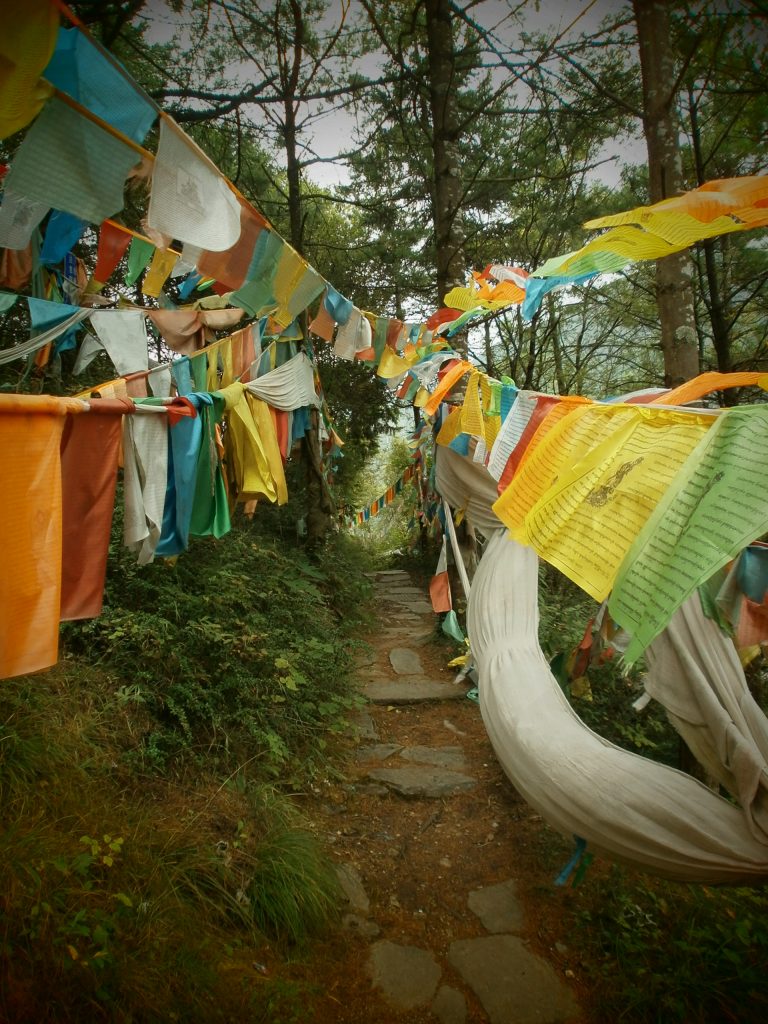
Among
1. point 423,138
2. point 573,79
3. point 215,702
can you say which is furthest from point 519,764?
point 423,138

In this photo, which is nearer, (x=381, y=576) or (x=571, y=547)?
(x=571, y=547)

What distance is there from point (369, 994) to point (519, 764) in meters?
1.34

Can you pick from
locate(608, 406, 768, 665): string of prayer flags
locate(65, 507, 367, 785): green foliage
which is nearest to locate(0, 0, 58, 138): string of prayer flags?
locate(608, 406, 768, 665): string of prayer flags

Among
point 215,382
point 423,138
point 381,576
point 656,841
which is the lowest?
point 381,576

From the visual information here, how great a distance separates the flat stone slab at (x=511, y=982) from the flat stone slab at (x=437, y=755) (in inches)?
54.9

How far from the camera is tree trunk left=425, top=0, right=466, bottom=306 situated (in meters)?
4.88

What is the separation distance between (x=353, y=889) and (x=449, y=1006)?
2.39ft

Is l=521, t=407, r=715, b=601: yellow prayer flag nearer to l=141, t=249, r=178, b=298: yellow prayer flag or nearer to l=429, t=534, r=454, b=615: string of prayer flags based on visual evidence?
l=429, t=534, r=454, b=615: string of prayer flags

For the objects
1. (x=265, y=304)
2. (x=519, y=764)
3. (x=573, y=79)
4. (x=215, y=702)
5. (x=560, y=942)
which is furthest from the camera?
(x=573, y=79)

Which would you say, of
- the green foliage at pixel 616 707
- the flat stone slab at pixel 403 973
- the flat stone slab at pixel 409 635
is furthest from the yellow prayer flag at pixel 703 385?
the flat stone slab at pixel 409 635

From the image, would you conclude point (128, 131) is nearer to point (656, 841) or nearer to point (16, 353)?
point (656, 841)

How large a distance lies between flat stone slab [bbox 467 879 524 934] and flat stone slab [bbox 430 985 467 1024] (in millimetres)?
403

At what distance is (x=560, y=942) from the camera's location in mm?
2469

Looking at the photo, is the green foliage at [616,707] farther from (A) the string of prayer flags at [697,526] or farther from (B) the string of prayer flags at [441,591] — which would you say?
(A) the string of prayer flags at [697,526]
